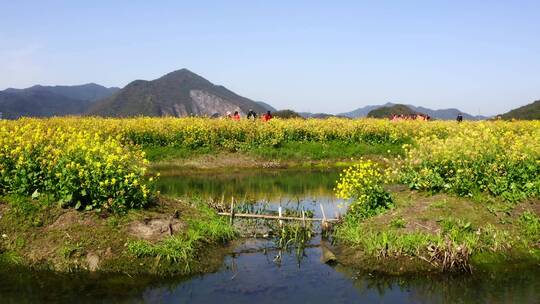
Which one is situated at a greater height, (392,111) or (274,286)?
(392,111)

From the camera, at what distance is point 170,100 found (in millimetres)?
122062

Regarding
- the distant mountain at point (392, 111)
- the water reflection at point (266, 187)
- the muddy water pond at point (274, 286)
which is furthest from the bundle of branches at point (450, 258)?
the distant mountain at point (392, 111)

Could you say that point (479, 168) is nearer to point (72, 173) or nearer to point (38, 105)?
point (72, 173)

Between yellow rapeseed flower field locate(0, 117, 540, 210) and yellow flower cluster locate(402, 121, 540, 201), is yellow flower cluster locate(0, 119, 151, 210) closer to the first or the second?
yellow rapeseed flower field locate(0, 117, 540, 210)

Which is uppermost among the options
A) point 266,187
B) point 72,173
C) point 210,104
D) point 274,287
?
point 210,104

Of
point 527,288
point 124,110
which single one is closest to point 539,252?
→ point 527,288

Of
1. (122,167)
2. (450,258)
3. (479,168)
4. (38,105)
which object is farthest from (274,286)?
(38,105)

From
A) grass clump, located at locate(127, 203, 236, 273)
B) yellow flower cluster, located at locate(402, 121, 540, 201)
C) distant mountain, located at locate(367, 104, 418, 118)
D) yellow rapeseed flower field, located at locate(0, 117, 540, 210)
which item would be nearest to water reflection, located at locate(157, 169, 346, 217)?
grass clump, located at locate(127, 203, 236, 273)

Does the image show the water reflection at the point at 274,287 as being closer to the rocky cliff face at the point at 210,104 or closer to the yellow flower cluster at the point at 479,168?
the yellow flower cluster at the point at 479,168

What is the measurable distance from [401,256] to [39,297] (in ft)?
27.0

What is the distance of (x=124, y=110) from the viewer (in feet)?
344

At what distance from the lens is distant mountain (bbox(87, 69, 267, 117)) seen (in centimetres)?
10994

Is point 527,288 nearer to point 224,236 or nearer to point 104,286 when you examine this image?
point 224,236

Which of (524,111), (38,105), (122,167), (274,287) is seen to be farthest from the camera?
(38,105)
